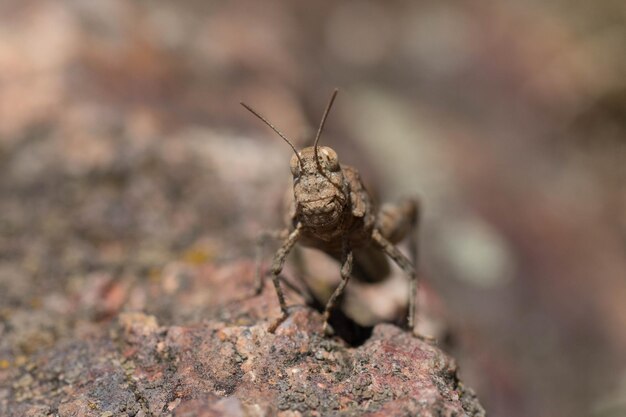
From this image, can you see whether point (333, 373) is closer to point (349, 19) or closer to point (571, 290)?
point (571, 290)

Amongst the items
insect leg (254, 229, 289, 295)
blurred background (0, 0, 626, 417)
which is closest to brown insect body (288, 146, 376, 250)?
insect leg (254, 229, 289, 295)

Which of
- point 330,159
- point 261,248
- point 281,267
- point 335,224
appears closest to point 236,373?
point 281,267

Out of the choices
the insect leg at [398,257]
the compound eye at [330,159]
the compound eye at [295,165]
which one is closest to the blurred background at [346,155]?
the insect leg at [398,257]


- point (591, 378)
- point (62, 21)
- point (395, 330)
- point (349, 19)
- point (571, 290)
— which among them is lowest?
point (591, 378)

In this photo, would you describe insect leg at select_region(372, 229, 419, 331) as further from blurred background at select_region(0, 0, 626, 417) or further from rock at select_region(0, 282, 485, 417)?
blurred background at select_region(0, 0, 626, 417)

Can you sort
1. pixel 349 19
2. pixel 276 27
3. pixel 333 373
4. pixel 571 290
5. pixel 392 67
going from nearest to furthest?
pixel 333 373
pixel 571 290
pixel 276 27
pixel 392 67
pixel 349 19

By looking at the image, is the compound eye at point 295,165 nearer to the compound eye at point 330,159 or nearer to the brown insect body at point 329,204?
the brown insect body at point 329,204

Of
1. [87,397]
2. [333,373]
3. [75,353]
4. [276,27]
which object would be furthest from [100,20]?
[333,373]
